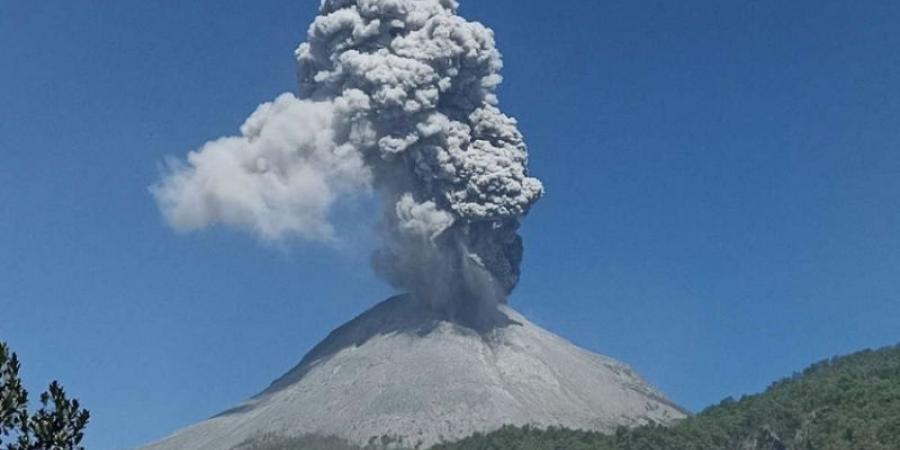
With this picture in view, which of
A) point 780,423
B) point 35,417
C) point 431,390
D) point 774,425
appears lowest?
point 35,417

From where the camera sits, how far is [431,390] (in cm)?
11256

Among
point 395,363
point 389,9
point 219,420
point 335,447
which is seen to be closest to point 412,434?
point 335,447

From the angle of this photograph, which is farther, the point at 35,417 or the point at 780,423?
the point at 780,423

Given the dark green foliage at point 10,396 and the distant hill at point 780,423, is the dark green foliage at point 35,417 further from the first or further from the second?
the distant hill at point 780,423

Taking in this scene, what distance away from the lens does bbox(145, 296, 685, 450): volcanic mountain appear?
108m

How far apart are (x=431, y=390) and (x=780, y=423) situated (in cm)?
3291

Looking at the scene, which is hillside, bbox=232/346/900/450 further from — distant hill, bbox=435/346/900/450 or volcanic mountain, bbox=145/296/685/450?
volcanic mountain, bbox=145/296/685/450

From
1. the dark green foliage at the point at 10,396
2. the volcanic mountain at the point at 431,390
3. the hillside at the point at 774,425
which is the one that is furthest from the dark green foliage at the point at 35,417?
the volcanic mountain at the point at 431,390

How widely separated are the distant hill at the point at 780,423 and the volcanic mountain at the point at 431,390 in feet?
24.4

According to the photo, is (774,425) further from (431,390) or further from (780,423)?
(431,390)

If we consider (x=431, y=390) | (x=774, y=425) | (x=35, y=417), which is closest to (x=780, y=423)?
(x=774, y=425)

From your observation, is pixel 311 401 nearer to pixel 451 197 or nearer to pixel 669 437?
pixel 451 197

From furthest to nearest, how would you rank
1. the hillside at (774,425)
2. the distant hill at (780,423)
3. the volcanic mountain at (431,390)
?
the volcanic mountain at (431,390)
the hillside at (774,425)
the distant hill at (780,423)

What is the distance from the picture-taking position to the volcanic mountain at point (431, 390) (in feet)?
354
